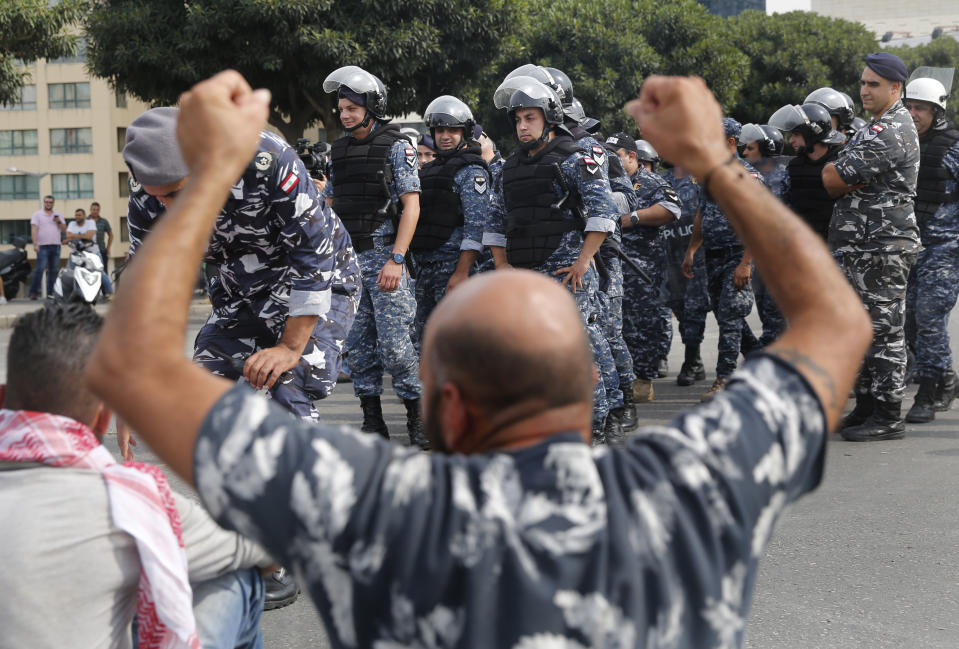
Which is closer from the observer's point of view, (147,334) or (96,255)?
(147,334)

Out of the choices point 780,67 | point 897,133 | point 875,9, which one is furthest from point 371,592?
point 875,9

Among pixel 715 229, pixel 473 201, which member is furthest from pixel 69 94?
pixel 473 201

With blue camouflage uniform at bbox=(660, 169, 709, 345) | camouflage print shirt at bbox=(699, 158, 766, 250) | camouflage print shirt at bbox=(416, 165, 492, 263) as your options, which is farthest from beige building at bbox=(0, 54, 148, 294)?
camouflage print shirt at bbox=(416, 165, 492, 263)

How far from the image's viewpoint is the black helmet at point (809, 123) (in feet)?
24.3

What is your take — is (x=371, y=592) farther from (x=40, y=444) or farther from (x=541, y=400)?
(x=40, y=444)

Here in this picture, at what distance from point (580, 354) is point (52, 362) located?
1.22 m

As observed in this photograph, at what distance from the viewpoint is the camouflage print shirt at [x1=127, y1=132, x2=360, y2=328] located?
366 cm

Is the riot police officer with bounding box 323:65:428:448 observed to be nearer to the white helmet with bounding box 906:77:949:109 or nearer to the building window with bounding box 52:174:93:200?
the white helmet with bounding box 906:77:949:109

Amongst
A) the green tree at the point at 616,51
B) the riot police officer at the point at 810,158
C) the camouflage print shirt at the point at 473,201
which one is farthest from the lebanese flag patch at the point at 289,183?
the green tree at the point at 616,51

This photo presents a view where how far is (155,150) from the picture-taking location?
131 inches

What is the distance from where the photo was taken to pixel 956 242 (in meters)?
7.41

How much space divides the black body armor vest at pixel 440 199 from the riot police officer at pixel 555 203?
0.92 meters

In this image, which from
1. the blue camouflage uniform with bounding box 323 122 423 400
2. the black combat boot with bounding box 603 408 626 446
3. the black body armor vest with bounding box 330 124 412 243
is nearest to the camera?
the blue camouflage uniform with bounding box 323 122 423 400

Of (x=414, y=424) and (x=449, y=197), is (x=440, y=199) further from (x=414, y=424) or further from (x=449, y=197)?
(x=414, y=424)
